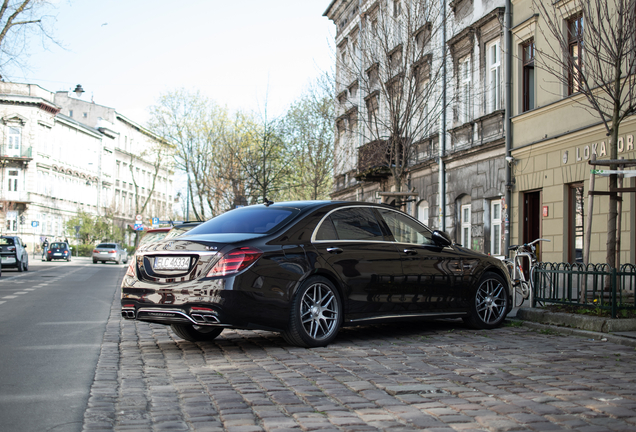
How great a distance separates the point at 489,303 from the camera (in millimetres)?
9859

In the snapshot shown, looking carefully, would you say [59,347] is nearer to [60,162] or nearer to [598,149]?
[598,149]

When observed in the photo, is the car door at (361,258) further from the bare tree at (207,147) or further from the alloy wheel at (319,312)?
the bare tree at (207,147)

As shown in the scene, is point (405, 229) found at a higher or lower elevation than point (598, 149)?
lower

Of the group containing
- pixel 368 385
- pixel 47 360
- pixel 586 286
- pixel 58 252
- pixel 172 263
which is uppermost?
pixel 58 252

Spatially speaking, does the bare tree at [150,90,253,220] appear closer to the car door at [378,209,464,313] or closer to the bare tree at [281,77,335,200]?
the bare tree at [281,77,335,200]

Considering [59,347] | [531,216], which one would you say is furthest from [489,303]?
[531,216]

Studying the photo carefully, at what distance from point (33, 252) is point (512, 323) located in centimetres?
6442

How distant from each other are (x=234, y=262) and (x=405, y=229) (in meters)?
A: 2.60

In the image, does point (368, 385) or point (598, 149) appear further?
point (598, 149)

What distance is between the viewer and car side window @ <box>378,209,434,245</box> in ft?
29.5

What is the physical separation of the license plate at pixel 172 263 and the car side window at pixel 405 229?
8.57 feet

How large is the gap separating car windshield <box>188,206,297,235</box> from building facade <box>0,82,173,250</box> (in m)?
48.1

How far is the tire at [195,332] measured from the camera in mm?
8664

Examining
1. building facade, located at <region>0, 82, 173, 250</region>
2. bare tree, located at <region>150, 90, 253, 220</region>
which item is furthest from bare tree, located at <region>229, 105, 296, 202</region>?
building facade, located at <region>0, 82, 173, 250</region>
